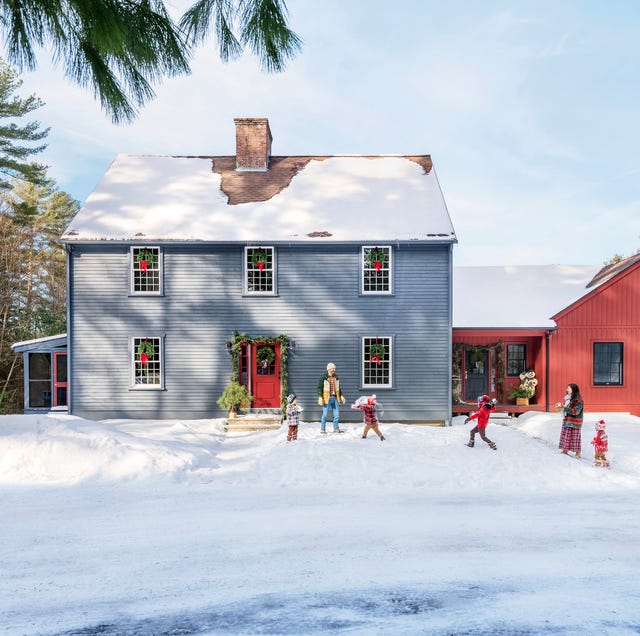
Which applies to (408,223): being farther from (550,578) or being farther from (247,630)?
(247,630)

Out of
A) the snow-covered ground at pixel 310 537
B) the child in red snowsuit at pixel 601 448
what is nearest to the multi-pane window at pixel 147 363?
the snow-covered ground at pixel 310 537

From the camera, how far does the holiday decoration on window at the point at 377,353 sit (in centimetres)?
1429

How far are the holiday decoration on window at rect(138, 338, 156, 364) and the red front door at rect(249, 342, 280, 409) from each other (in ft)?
10.6

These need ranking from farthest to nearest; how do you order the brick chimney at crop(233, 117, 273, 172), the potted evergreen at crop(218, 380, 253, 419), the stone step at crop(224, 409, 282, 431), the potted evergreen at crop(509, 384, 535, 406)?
the brick chimney at crop(233, 117, 273, 172) < the potted evergreen at crop(509, 384, 535, 406) < the potted evergreen at crop(218, 380, 253, 419) < the stone step at crop(224, 409, 282, 431)

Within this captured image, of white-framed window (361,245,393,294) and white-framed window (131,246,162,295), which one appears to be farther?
white-framed window (131,246,162,295)

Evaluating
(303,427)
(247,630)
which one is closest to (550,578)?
(247,630)

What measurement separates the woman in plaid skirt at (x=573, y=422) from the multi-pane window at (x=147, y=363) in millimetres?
11690

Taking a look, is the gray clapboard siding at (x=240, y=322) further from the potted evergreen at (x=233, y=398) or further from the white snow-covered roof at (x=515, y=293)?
the white snow-covered roof at (x=515, y=293)

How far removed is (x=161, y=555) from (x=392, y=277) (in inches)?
435

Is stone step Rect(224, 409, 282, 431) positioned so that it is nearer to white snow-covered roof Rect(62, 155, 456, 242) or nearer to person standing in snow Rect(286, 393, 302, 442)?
person standing in snow Rect(286, 393, 302, 442)

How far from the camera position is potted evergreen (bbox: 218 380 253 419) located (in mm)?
13516

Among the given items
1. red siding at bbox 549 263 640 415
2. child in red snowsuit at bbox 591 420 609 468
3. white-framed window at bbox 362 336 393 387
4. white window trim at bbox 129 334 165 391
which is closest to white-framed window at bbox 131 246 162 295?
white window trim at bbox 129 334 165 391

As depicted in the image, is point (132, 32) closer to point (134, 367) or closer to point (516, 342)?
point (134, 367)

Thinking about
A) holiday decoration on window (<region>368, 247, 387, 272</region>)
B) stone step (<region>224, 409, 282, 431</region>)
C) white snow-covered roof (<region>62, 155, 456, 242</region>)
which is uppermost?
white snow-covered roof (<region>62, 155, 456, 242</region>)
